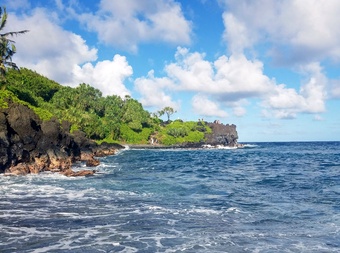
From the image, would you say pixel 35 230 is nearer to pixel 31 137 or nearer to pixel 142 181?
pixel 142 181

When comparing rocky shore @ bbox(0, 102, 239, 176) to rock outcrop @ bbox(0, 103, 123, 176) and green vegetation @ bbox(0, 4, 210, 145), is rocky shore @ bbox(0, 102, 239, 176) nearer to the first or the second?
rock outcrop @ bbox(0, 103, 123, 176)

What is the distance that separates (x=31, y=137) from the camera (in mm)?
49281

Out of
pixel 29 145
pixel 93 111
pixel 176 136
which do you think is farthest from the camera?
pixel 176 136

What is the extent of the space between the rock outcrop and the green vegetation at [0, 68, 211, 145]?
143ft

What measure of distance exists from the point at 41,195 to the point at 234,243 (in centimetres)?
1857

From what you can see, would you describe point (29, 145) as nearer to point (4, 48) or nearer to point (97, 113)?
point (4, 48)

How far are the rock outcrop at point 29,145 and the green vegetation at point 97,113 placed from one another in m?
43.7

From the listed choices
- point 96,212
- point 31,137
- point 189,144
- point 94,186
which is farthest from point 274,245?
point 189,144

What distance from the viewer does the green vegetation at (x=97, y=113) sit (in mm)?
120200

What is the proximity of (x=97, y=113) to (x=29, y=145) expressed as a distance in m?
123

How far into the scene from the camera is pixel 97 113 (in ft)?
555

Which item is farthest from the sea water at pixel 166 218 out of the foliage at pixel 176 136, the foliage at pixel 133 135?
the foliage at pixel 176 136

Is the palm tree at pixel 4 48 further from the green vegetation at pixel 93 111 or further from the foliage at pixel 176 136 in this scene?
the foliage at pixel 176 136

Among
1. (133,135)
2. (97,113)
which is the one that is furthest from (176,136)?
(97,113)
